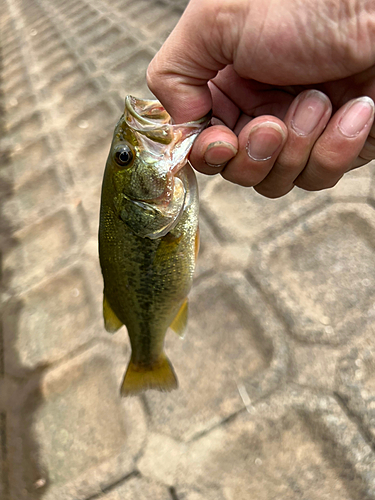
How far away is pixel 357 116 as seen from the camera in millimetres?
1111

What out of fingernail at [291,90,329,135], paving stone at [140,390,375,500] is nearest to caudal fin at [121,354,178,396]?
paving stone at [140,390,375,500]

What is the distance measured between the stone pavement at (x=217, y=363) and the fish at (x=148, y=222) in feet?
1.82

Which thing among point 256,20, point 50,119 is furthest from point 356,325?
point 50,119

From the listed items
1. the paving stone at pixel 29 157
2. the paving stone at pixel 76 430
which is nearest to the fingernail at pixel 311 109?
the paving stone at pixel 76 430

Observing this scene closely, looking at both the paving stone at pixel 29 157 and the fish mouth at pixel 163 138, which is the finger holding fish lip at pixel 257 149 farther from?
the paving stone at pixel 29 157

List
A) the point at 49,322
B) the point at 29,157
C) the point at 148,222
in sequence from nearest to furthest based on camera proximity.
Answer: the point at 148,222
the point at 49,322
the point at 29,157

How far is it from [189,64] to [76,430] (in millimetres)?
1995

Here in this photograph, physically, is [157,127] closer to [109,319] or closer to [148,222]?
[148,222]

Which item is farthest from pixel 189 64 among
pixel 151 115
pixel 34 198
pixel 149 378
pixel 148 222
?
pixel 34 198

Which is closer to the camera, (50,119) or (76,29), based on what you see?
(50,119)

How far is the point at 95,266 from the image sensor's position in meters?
2.56

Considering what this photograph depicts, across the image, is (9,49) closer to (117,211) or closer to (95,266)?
(95,266)

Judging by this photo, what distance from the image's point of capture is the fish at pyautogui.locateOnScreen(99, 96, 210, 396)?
1144 millimetres

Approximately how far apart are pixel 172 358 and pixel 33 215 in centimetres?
190
